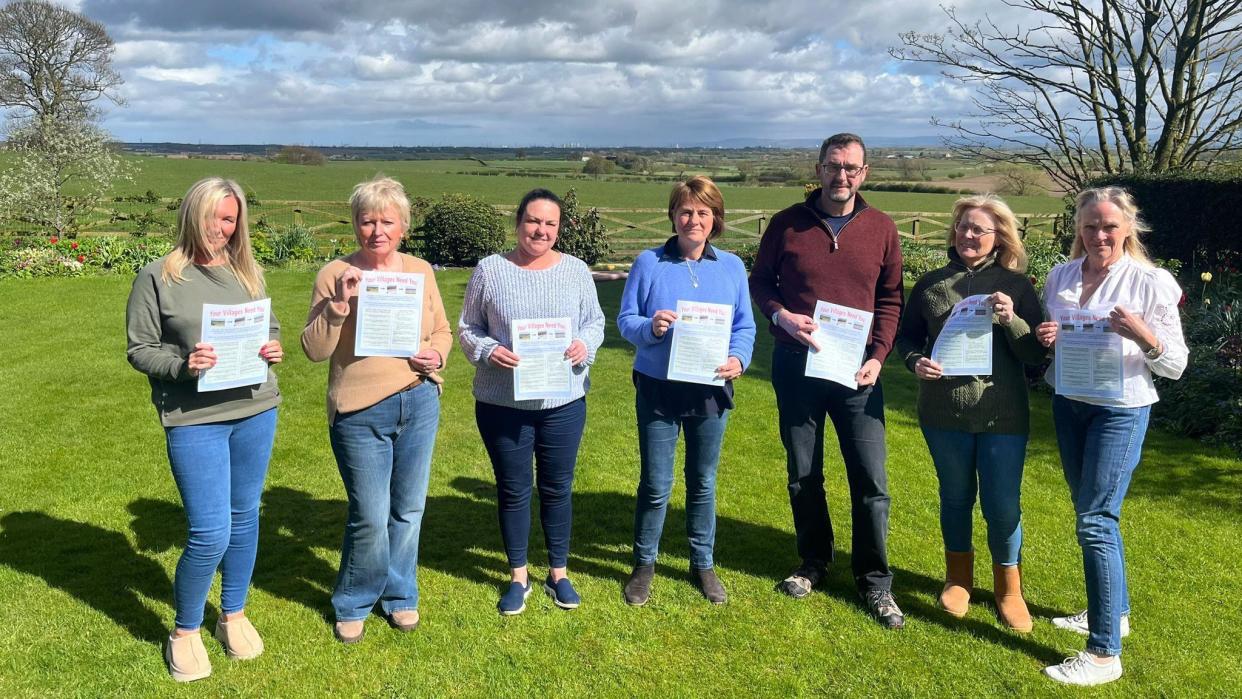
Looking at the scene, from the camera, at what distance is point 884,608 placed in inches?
155

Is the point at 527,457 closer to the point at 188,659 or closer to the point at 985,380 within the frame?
the point at 188,659

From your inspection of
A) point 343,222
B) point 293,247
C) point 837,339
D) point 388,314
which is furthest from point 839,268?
point 343,222

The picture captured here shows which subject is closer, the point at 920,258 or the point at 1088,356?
the point at 1088,356

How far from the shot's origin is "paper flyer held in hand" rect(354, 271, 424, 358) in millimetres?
3244

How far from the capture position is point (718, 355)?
365 centimetres

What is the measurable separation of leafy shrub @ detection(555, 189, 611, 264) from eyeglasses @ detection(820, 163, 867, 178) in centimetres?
→ 1561

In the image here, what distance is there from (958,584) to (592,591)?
6.10 ft

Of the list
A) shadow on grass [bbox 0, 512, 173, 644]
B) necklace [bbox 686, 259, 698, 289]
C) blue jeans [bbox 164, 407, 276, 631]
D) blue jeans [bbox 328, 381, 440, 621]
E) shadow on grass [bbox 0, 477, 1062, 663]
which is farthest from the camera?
shadow on grass [bbox 0, 477, 1062, 663]

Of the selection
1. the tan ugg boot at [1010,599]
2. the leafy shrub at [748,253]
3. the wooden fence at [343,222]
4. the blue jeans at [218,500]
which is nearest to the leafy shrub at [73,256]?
the wooden fence at [343,222]

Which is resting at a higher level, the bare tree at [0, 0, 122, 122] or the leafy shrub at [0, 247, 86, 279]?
the bare tree at [0, 0, 122, 122]

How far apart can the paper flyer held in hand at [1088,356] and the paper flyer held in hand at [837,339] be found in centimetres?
78

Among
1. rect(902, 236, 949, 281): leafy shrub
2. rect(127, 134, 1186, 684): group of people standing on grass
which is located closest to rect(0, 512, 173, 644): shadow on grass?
rect(127, 134, 1186, 684): group of people standing on grass

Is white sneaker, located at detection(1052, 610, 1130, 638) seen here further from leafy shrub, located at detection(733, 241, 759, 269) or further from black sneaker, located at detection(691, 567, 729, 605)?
leafy shrub, located at detection(733, 241, 759, 269)

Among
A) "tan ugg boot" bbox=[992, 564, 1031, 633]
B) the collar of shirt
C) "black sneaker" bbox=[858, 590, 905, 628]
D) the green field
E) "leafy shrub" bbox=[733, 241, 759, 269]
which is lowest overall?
"black sneaker" bbox=[858, 590, 905, 628]
